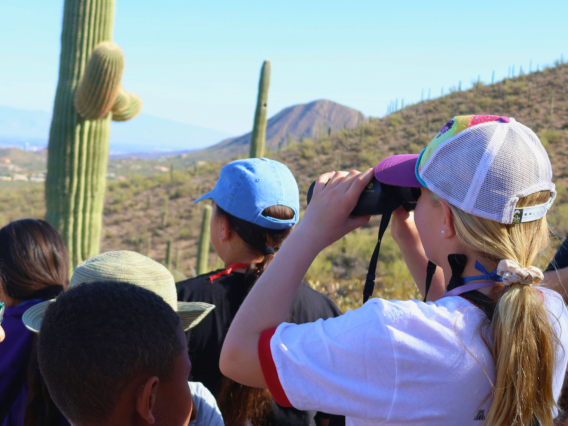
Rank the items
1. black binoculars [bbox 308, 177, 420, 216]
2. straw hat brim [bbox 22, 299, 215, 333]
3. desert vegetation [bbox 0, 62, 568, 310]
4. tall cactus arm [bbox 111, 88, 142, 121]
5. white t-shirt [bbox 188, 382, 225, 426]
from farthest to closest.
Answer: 1. desert vegetation [bbox 0, 62, 568, 310]
2. tall cactus arm [bbox 111, 88, 142, 121]
3. straw hat brim [bbox 22, 299, 215, 333]
4. white t-shirt [bbox 188, 382, 225, 426]
5. black binoculars [bbox 308, 177, 420, 216]

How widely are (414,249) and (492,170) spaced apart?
2.00 ft

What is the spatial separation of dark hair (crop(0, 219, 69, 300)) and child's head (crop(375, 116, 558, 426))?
1697mm

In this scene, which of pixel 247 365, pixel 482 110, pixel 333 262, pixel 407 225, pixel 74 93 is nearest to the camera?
pixel 247 365

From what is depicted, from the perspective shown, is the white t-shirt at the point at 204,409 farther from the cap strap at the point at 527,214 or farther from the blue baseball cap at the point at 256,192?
the cap strap at the point at 527,214

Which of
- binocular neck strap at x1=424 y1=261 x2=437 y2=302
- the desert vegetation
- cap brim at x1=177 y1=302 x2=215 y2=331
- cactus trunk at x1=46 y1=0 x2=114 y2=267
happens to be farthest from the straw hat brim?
the desert vegetation

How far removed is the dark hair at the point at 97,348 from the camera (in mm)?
1080

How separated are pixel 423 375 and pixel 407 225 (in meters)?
0.73

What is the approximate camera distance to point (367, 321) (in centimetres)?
111

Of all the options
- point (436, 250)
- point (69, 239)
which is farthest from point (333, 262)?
point (436, 250)

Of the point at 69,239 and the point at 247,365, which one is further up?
the point at 247,365

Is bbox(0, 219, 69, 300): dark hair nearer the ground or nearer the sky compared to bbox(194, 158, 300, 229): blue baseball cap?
nearer the ground

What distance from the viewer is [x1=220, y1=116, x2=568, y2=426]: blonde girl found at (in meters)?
1.11

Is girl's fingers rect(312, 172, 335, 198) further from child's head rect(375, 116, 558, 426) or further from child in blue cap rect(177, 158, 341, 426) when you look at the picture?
child in blue cap rect(177, 158, 341, 426)

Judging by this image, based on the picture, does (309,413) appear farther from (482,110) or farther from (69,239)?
(482,110)
